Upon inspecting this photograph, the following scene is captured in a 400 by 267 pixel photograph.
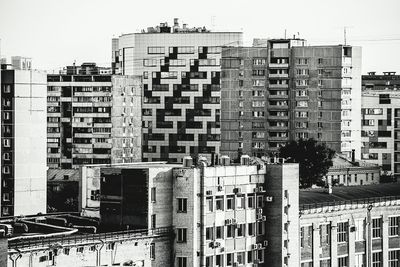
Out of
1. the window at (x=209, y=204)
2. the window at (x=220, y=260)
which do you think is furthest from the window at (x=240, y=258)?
the window at (x=209, y=204)

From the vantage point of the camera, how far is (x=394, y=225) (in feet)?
240

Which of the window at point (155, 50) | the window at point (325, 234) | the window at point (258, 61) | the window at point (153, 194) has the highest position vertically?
the window at point (155, 50)

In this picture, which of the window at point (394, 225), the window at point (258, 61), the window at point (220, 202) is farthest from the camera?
the window at point (258, 61)

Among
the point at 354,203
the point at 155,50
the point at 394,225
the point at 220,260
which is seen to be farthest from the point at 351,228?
the point at 155,50

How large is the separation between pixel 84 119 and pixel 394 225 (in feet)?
221

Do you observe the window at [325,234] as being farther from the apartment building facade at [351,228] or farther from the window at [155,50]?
the window at [155,50]

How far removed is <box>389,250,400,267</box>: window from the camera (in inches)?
2881

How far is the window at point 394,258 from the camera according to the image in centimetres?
7319

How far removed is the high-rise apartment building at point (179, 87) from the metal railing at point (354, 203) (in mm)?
70812

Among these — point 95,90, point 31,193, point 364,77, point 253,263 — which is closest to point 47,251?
point 253,263

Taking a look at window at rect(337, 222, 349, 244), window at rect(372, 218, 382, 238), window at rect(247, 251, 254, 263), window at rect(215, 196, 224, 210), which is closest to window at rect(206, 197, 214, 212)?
window at rect(215, 196, 224, 210)

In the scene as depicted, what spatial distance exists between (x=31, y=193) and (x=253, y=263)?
52.4 metres

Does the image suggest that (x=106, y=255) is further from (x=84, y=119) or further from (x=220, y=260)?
(x=84, y=119)

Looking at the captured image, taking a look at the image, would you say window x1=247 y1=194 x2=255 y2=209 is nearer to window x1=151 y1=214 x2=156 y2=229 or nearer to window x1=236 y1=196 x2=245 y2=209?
window x1=236 y1=196 x2=245 y2=209
